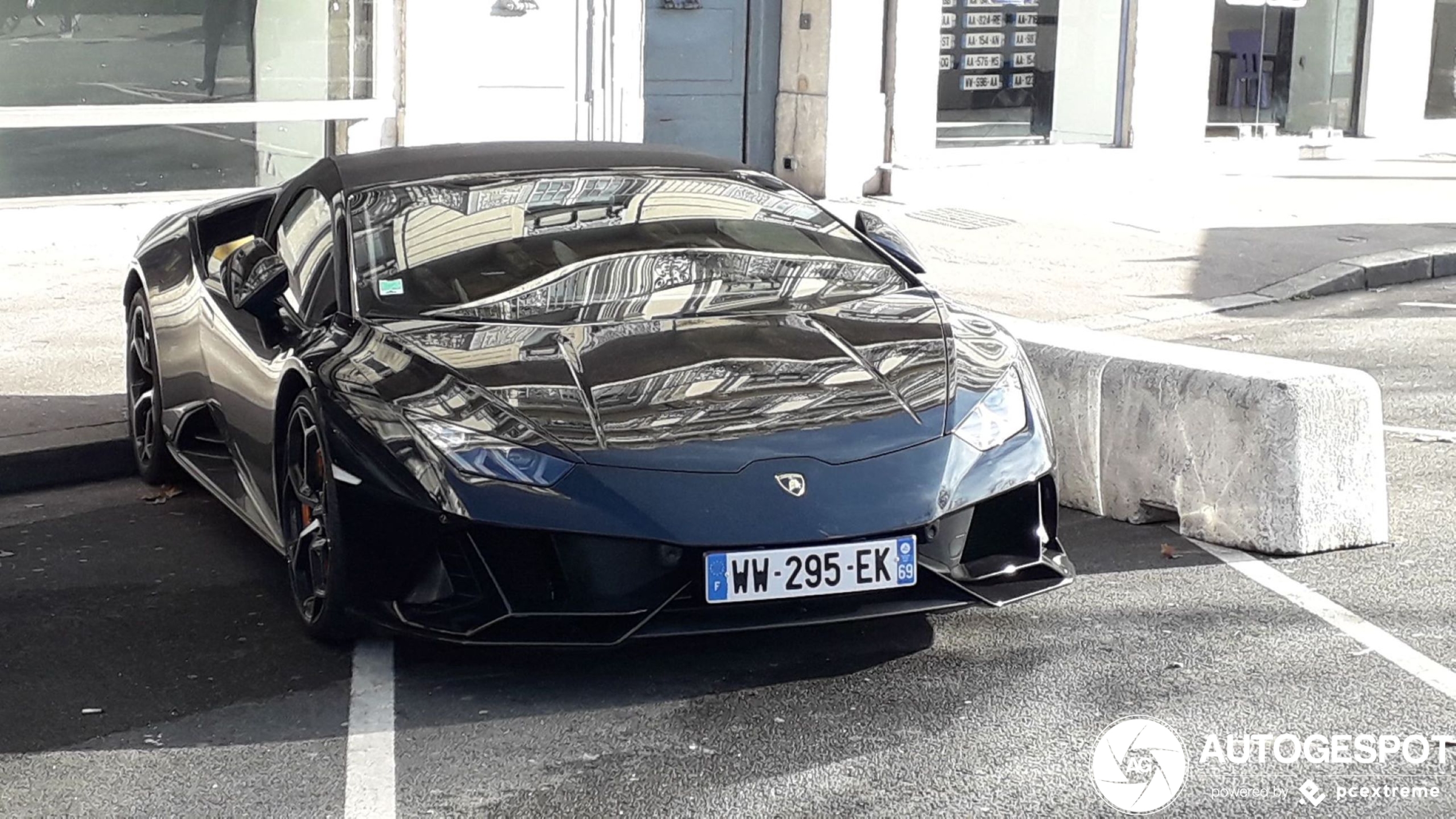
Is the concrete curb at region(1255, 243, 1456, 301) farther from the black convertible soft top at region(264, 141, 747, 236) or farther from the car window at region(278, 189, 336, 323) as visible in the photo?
the car window at region(278, 189, 336, 323)

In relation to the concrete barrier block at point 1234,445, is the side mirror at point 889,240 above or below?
above

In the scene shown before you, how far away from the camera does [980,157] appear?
14.9m

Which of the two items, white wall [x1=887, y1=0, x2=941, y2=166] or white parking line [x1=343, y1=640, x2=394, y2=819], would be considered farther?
white wall [x1=887, y1=0, x2=941, y2=166]

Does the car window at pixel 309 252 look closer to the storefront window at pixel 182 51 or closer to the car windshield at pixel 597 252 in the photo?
the car windshield at pixel 597 252

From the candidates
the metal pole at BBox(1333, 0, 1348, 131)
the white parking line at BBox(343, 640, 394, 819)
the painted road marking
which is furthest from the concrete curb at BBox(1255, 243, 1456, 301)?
the white parking line at BBox(343, 640, 394, 819)

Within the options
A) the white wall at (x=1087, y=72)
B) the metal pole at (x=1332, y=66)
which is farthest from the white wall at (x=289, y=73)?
the metal pole at (x=1332, y=66)

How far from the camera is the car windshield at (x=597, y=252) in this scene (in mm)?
5238

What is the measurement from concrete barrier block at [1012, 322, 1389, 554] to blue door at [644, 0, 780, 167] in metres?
7.71

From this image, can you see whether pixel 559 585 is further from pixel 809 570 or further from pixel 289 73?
pixel 289 73

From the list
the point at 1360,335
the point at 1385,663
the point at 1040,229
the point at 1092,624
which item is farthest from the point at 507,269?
the point at 1040,229

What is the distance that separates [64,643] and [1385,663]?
3396 mm

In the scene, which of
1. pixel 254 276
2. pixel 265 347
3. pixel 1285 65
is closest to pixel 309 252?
pixel 254 276

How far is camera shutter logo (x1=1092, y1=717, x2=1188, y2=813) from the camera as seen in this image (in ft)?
12.7

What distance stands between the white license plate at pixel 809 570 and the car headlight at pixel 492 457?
43 centimetres
